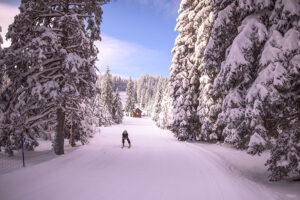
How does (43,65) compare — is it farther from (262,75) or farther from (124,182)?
(262,75)

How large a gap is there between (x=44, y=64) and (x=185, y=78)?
42.1 ft

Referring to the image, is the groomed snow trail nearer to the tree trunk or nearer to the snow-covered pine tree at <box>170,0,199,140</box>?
the tree trunk

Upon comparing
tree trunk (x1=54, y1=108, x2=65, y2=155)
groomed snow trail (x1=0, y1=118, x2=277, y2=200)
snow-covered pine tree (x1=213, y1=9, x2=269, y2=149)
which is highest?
snow-covered pine tree (x1=213, y1=9, x2=269, y2=149)

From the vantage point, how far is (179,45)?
20750mm

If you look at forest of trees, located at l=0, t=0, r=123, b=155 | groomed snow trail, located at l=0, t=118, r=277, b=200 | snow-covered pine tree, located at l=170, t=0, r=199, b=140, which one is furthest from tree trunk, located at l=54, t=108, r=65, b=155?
snow-covered pine tree, located at l=170, t=0, r=199, b=140

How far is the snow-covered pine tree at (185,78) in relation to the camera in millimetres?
17797

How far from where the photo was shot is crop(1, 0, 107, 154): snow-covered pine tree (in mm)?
8578

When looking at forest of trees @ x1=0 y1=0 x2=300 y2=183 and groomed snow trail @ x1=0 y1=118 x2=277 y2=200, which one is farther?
forest of trees @ x1=0 y1=0 x2=300 y2=183

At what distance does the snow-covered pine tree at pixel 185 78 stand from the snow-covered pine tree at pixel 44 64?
10.2 m

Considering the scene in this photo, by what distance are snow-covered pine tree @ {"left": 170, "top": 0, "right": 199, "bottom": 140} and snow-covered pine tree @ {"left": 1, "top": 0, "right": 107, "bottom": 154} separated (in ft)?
33.4

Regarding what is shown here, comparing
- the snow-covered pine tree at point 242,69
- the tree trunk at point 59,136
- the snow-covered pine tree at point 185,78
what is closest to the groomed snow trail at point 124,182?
the tree trunk at point 59,136

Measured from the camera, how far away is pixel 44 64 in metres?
9.28

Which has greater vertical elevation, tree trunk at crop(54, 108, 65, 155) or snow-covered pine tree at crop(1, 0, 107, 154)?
snow-covered pine tree at crop(1, 0, 107, 154)

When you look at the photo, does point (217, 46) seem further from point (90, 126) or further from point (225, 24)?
point (90, 126)
